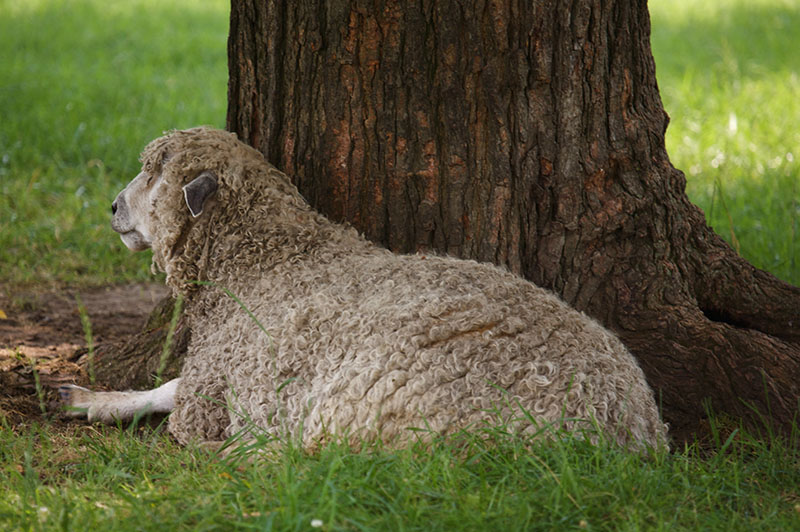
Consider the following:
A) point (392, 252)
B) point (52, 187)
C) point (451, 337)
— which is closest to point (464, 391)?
point (451, 337)

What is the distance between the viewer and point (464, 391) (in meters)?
3.09

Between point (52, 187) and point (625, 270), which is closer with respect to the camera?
point (625, 270)

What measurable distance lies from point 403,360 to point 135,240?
5.46 feet

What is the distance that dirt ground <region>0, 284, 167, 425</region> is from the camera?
4242 mm

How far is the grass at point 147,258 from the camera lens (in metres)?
2.68

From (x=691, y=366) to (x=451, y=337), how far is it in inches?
51.9

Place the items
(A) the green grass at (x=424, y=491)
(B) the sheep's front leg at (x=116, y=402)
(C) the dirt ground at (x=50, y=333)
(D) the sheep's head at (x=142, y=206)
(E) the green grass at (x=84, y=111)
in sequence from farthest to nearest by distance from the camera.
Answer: (E) the green grass at (x=84, y=111) → (C) the dirt ground at (x=50, y=333) → (B) the sheep's front leg at (x=116, y=402) → (D) the sheep's head at (x=142, y=206) → (A) the green grass at (x=424, y=491)

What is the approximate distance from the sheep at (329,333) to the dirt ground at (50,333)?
32 cm

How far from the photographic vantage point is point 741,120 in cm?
857

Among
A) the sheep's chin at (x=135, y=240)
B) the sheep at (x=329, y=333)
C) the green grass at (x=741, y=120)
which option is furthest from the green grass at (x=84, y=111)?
the green grass at (x=741, y=120)

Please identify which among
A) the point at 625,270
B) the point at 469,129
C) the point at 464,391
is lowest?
the point at 464,391

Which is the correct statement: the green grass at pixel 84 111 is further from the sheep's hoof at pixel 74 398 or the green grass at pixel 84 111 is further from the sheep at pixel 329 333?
the sheep at pixel 329 333

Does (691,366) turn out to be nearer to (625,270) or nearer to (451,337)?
(625,270)

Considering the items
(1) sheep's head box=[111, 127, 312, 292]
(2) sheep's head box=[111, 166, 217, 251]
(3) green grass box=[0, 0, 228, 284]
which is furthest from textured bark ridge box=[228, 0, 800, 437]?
(3) green grass box=[0, 0, 228, 284]
